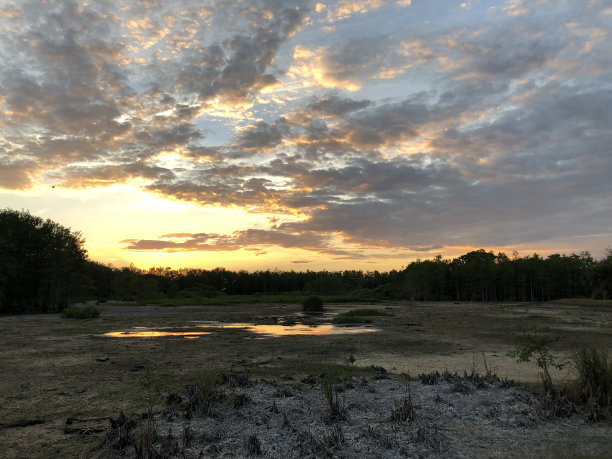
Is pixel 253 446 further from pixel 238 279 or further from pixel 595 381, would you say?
pixel 238 279

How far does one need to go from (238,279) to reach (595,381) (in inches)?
6142

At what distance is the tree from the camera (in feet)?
171

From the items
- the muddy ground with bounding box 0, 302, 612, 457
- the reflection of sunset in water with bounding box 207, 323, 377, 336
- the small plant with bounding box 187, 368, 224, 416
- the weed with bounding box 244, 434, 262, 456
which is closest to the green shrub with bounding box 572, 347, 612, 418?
the muddy ground with bounding box 0, 302, 612, 457

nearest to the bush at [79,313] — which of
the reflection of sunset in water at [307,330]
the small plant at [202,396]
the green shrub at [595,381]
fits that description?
the reflection of sunset in water at [307,330]

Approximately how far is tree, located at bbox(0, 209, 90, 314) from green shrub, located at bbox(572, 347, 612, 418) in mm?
59600

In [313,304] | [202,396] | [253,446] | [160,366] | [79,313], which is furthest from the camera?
[313,304]

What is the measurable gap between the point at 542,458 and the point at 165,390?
9405 millimetres

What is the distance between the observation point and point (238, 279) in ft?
525

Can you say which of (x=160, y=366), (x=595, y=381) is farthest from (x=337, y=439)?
(x=160, y=366)

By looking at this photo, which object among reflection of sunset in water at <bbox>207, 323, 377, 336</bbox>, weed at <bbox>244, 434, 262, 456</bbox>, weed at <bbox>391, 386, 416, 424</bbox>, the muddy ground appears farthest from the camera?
reflection of sunset in water at <bbox>207, 323, 377, 336</bbox>

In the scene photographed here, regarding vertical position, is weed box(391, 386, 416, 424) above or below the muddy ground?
above

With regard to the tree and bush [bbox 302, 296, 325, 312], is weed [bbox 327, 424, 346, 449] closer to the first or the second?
bush [bbox 302, 296, 325, 312]

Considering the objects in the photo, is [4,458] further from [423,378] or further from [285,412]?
[423,378]

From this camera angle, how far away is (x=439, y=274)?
124812mm
